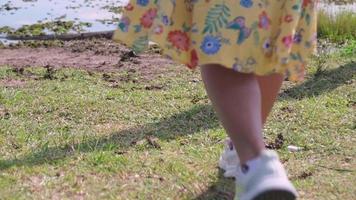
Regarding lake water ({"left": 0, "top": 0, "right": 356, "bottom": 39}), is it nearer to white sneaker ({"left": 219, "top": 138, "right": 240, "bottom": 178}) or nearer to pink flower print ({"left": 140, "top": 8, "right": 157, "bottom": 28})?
white sneaker ({"left": 219, "top": 138, "right": 240, "bottom": 178})

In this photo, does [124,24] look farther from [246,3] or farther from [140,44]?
[246,3]

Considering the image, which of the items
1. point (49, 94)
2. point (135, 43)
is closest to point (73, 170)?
point (135, 43)

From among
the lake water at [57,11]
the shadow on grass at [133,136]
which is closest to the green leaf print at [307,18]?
the shadow on grass at [133,136]

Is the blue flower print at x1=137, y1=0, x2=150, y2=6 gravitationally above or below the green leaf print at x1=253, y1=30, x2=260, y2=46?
above

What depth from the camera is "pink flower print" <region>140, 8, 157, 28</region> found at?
81.1 inches

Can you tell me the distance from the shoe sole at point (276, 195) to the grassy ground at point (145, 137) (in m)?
0.64

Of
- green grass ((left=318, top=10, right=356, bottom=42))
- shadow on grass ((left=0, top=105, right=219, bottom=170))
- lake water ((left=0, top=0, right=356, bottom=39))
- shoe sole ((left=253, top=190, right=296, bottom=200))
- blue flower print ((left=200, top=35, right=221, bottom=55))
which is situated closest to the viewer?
shoe sole ((left=253, top=190, right=296, bottom=200))

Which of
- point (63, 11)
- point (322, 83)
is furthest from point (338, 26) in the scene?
point (63, 11)

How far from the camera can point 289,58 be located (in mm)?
2092

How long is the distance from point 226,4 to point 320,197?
0.93m

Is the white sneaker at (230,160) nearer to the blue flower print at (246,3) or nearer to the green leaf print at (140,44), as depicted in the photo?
the green leaf print at (140,44)

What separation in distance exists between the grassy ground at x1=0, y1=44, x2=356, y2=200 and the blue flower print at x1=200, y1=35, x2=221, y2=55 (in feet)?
2.39

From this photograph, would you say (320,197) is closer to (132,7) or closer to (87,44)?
(132,7)

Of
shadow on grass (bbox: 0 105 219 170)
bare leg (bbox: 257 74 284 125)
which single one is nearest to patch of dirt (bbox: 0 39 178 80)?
shadow on grass (bbox: 0 105 219 170)
